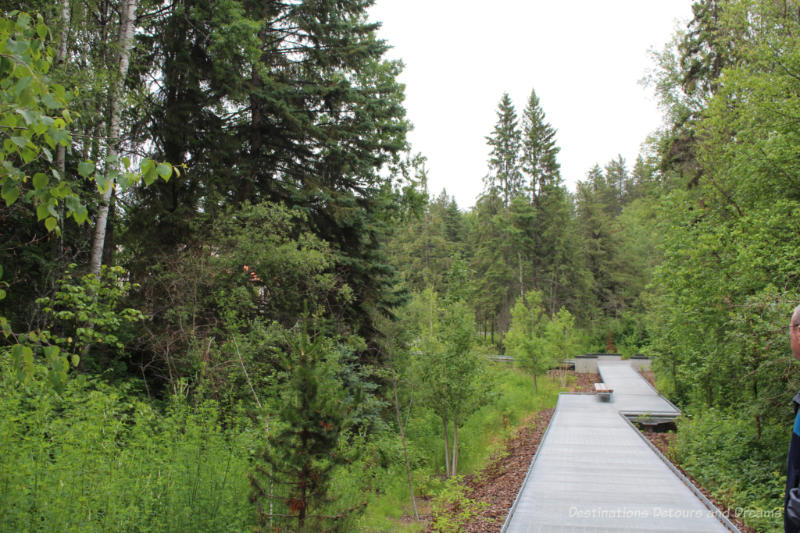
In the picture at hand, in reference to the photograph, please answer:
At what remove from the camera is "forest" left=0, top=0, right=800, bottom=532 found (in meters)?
4.66

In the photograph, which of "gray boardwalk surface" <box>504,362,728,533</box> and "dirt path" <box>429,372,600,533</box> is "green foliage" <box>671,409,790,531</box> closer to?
"gray boardwalk surface" <box>504,362,728,533</box>

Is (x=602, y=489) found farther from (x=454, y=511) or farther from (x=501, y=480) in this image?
(x=501, y=480)

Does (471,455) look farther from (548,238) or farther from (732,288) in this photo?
(548,238)

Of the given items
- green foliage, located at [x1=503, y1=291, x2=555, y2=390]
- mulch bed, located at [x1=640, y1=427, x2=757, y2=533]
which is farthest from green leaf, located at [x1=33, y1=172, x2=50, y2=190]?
green foliage, located at [x1=503, y1=291, x2=555, y2=390]

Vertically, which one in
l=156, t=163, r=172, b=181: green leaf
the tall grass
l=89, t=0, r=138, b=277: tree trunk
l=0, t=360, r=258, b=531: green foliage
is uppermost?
l=89, t=0, r=138, b=277: tree trunk

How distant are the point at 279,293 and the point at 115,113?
4.64 m

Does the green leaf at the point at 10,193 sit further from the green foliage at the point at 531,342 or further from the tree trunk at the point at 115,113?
the green foliage at the point at 531,342

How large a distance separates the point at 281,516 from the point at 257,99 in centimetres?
1068

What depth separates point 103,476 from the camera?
4316mm

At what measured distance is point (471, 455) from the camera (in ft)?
41.8

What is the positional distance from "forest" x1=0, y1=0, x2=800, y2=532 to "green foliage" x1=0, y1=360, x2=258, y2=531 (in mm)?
37

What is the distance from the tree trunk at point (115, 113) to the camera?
8203mm

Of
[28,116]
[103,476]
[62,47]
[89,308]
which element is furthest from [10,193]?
[62,47]

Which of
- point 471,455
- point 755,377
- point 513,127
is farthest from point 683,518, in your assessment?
point 513,127
